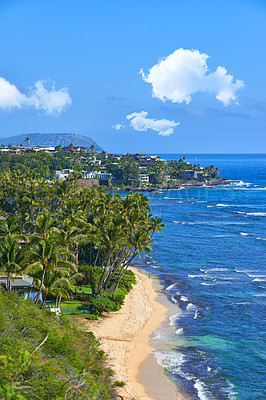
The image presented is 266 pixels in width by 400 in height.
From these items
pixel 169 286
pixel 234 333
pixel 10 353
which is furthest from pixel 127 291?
pixel 10 353

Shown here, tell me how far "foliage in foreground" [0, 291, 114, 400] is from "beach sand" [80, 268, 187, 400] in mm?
2328

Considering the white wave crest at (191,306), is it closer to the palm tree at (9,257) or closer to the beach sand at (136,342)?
the beach sand at (136,342)

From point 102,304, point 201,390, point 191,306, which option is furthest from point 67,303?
point 201,390

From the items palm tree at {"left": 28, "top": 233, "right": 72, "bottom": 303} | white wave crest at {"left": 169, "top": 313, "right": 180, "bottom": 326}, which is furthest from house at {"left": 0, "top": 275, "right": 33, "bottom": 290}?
white wave crest at {"left": 169, "top": 313, "right": 180, "bottom": 326}

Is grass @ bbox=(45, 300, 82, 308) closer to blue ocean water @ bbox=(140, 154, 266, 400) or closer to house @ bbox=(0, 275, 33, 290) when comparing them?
house @ bbox=(0, 275, 33, 290)

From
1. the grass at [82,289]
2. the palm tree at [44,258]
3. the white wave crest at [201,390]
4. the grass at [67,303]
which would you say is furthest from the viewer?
the grass at [82,289]

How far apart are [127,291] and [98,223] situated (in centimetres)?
Result: 974

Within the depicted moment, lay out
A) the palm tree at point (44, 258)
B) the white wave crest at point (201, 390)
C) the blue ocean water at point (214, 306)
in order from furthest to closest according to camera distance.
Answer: the blue ocean water at point (214, 306) → the palm tree at point (44, 258) → the white wave crest at point (201, 390)

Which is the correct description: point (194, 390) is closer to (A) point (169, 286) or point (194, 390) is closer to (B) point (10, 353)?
(B) point (10, 353)

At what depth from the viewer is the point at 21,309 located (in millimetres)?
30500

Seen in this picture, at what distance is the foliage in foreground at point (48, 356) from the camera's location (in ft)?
69.3

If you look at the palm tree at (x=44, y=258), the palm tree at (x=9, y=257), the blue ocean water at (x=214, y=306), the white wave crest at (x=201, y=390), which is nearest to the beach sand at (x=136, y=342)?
the blue ocean water at (x=214, y=306)

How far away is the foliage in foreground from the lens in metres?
21.1

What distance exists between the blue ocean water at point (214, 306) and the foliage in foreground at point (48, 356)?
7.89 meters
